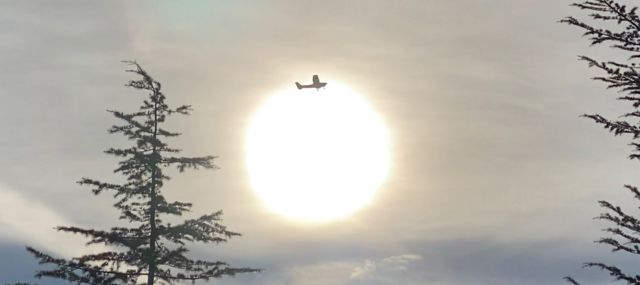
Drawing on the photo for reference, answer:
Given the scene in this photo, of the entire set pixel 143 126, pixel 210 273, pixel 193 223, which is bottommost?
pixel 210 273

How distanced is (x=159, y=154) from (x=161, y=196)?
1971mm

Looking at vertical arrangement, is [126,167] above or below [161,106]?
below

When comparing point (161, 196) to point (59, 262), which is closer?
point (59, 262)

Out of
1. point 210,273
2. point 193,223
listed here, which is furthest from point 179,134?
point 210,273

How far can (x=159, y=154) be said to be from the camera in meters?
30.6

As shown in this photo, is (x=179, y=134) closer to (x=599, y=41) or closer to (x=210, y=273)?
(x=210, y=273)

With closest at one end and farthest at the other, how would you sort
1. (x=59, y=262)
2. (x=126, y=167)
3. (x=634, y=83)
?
(x=634, y=83)
(x=59, y=262)
(x=126, y=167)

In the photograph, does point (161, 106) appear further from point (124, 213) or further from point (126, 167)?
point (124, 213)

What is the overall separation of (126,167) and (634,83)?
23907 millimetres

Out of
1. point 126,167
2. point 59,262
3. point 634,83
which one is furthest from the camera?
point 126,167

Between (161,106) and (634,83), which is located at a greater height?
(161,106)

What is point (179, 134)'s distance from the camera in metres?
31.3

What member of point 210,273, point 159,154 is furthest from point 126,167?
point 210,273

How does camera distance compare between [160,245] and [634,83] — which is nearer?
[634,83]
